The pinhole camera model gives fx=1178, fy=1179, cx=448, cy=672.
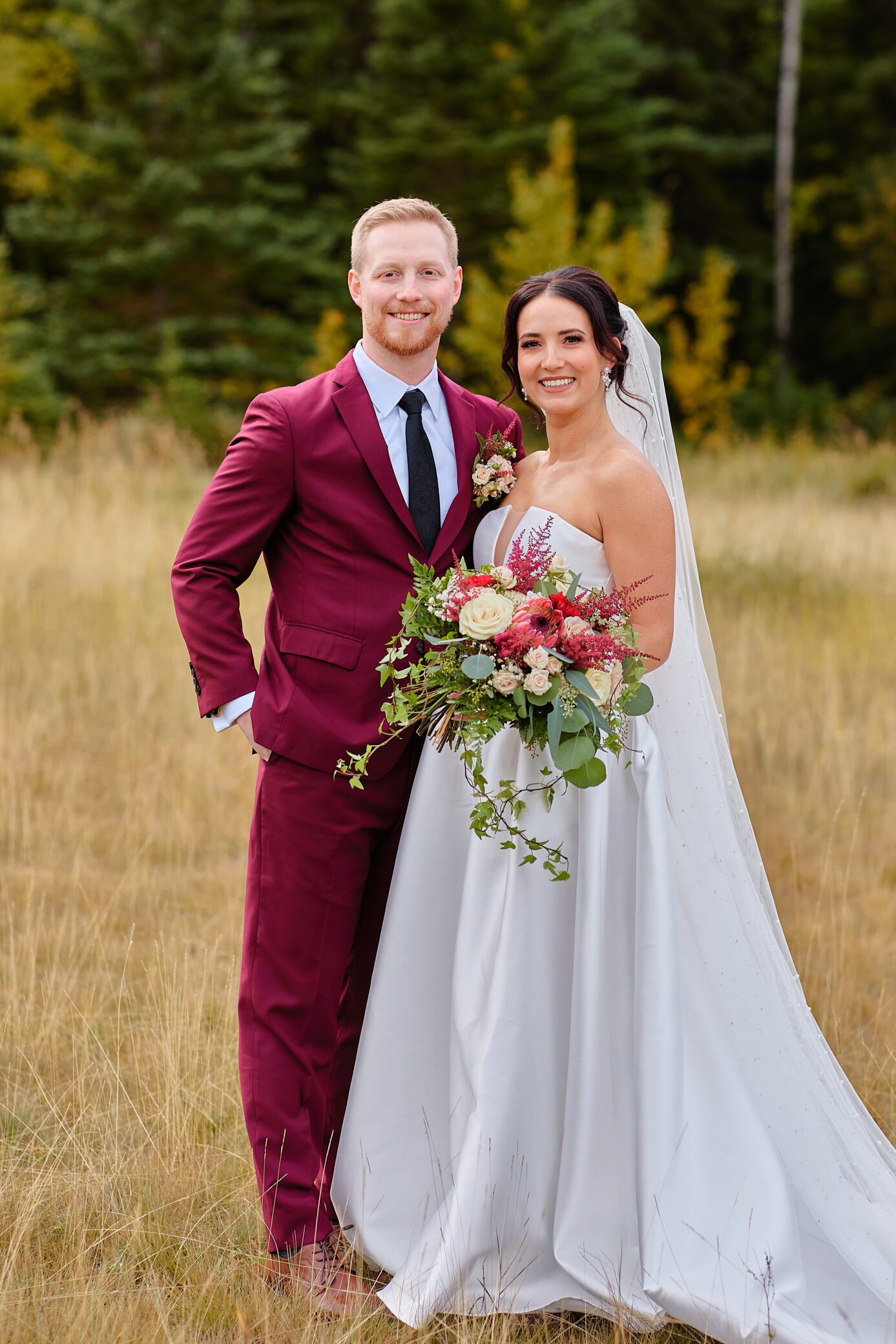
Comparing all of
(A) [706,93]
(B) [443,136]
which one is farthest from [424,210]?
(A) [706,93]

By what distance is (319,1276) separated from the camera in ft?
8.90

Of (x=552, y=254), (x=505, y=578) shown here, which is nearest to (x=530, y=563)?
(x=505, y=578)

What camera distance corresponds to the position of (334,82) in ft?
81.6

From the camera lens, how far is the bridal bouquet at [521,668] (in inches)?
91.7

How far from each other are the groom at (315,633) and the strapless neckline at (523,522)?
15 centimetres

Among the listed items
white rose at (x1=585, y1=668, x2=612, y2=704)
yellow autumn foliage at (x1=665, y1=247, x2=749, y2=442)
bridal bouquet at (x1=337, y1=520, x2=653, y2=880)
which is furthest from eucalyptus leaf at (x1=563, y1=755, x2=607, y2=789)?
yellow autumn foliage at (x1=665, y1=247, x2=749, y2=442)

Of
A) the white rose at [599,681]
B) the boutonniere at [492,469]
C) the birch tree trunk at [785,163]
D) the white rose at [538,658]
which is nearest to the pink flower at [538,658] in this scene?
the white rose at [538,658]

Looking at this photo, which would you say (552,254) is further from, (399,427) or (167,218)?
(399,427)

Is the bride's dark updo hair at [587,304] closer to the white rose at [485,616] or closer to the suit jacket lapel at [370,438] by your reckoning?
the suit jacket lapel at [370,438]

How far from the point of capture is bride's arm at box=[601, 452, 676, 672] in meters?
2.77

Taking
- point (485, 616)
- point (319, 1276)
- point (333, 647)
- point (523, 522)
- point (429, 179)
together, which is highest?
point (429, 179)

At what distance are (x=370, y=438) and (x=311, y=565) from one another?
0.32 m

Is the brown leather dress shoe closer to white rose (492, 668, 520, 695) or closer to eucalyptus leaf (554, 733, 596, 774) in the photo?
eucalyptus leaf (554, 733, 596, 774)

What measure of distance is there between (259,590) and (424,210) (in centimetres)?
600
